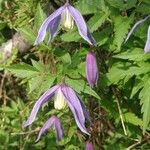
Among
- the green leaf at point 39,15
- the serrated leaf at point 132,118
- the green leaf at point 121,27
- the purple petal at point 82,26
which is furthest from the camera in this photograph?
the serrated leaf at point 132,118

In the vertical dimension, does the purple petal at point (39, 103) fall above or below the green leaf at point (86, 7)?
below

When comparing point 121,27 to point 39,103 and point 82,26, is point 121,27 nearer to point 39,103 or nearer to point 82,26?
point 82,26

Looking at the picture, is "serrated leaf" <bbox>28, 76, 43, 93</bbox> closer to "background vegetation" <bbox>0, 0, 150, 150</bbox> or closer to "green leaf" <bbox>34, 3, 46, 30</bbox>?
"background vegetation" <bbox>0, 0, 150, 150</bbox>

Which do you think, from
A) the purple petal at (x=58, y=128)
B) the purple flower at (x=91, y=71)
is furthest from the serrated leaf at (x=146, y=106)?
the purple petal at (x=58, y=128)

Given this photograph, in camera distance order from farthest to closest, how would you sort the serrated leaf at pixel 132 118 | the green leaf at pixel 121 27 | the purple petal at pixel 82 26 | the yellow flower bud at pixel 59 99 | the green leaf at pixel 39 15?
the serrated leaf at pixel 132 118
the green leaf at pixel 39 15
the green leaf at pixel 121 27
the yellow flower bud at pixel 59 99
the purple petal at pixel 82 26

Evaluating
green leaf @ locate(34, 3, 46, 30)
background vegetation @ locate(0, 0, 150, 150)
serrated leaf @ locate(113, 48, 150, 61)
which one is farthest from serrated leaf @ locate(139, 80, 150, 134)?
green leaf @ locate(34, 3, 46, 30)

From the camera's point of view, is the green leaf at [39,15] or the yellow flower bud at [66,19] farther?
the green leaf at [39,15]

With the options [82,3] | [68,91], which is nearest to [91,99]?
[82,3]

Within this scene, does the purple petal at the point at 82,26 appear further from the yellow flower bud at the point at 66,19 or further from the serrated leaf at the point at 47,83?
the serrated leaf at the point at 47,83
